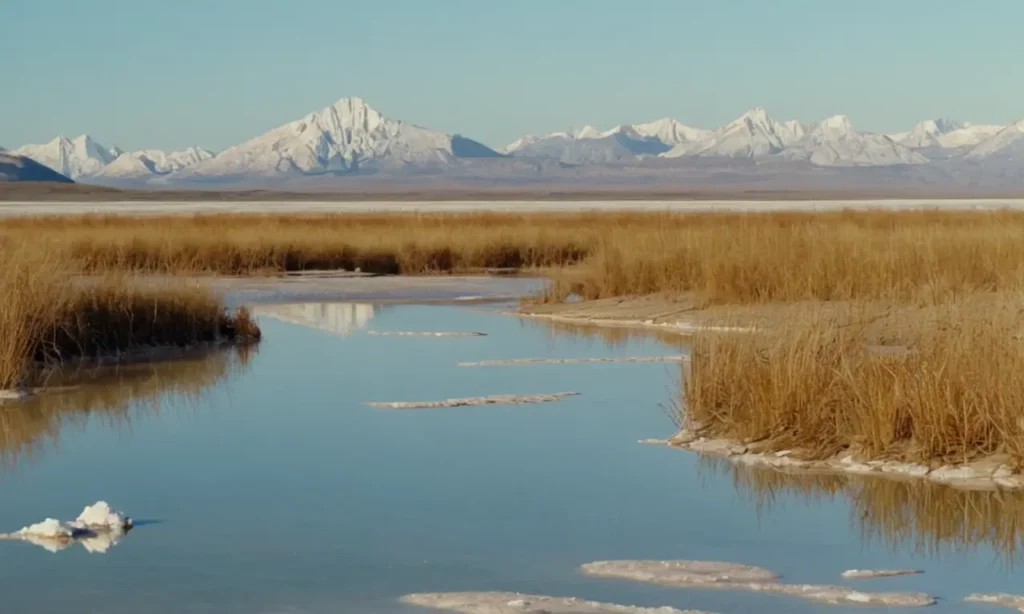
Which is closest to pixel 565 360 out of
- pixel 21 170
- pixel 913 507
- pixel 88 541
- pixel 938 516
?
pixel 913 507

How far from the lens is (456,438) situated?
10164mm

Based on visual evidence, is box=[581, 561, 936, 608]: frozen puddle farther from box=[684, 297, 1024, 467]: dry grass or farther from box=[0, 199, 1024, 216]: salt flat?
box=[0, 199, 1024, 216]: salt flat

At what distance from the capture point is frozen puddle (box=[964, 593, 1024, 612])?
6.24m

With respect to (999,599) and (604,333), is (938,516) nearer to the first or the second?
(999,599)

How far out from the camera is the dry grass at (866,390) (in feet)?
28.8

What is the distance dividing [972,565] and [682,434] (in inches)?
126

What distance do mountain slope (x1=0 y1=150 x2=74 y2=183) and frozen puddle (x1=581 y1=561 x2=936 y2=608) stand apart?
569 feet

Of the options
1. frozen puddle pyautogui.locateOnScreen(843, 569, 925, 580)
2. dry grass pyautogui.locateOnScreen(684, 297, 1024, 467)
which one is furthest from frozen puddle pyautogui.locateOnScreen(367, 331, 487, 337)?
frozen puddle pyautogui.locateOnScreen(843, 569, 925, 580)

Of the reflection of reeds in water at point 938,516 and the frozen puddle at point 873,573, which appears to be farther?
the reflection of reeds in water at point 938,516

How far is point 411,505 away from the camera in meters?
8.08

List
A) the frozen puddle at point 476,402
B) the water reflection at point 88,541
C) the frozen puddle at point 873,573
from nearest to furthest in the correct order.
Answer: the frozen puddle at point 873,573 → the water reflection at point 88,541 → the frozen puddle at point 476,402

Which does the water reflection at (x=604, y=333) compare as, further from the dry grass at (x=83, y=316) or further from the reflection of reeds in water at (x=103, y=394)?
the reflection of reeds in water at (x=103, y=394)

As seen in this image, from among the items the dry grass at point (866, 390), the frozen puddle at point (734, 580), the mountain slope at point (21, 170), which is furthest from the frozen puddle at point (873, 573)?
the mountain slope at point (21, 170)

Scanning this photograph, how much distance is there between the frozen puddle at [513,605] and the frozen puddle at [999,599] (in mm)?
1179
